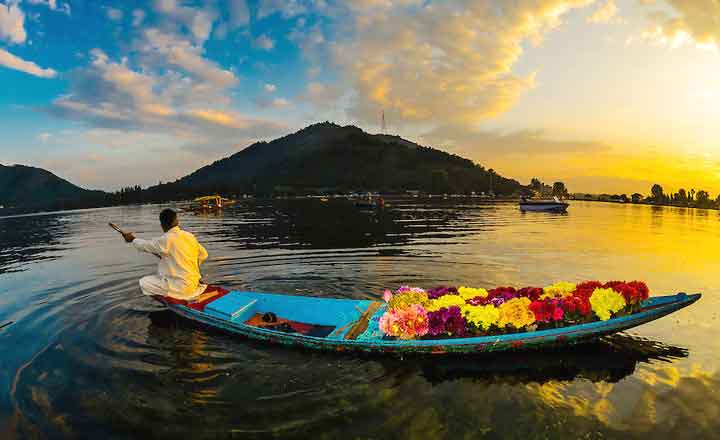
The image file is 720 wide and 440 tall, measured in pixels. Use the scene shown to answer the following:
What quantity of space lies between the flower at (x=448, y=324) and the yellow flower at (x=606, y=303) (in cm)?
260

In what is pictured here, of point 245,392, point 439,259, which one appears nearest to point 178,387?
point 245,392

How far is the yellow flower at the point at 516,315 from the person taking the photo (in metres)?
7.48

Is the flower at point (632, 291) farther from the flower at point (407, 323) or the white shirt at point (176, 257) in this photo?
the white shirt at point (176, 257)

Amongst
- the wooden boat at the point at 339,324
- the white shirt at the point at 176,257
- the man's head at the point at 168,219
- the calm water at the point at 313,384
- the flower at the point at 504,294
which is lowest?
the calm water at the point at 313,384

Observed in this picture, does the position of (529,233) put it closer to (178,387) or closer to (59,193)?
(178,387)

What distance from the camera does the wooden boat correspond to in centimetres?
741

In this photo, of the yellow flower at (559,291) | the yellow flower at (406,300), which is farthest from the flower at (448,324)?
the yellow flower at (559,291)

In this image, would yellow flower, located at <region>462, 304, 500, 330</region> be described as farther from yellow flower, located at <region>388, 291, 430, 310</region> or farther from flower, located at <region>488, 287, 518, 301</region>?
yellow flower, located at <region>388, 291, 430, 310</region>

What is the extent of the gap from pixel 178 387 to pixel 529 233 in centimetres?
3195

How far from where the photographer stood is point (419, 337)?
7676mm

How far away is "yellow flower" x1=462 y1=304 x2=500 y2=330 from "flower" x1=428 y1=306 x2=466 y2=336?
0.18 meters

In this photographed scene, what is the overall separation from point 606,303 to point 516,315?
1.79m

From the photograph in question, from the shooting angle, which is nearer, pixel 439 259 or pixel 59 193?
pixel 439 259

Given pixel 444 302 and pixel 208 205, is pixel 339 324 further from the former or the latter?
pixel 208 205
